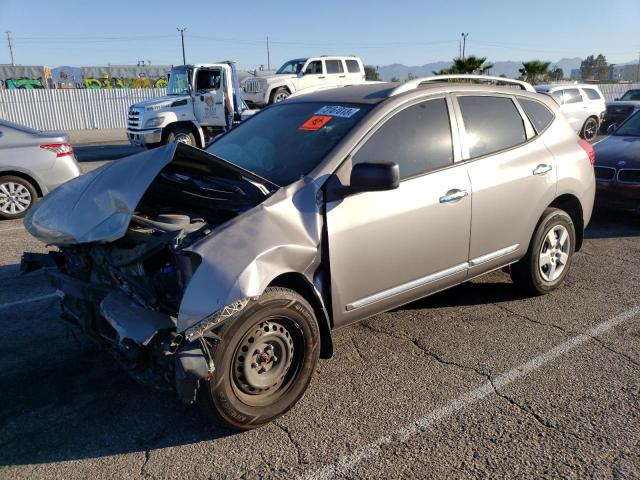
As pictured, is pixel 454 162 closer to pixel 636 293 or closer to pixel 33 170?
pixel 636 293

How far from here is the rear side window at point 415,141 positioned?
365 cm

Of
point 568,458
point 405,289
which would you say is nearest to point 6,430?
point 405,289

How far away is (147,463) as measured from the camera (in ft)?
9.28

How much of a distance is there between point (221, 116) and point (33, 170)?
8568 mm

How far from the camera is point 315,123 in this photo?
394cm

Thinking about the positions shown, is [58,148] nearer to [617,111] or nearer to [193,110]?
[193,110]

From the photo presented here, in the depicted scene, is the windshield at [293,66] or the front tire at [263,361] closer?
the front tire at [263,361]

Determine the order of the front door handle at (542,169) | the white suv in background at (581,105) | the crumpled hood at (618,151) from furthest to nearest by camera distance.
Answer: the white suv in background at (581,105) < the crumpled hood at (618,151) < the front door handle at (542,169)

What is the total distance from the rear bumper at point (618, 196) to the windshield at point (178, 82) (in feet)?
42.4

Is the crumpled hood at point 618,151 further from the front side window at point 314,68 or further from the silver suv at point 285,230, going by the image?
the front side window at point 314,68

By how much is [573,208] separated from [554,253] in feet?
1.73

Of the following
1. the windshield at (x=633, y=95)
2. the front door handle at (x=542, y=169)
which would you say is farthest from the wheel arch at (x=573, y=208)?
the windshield at (x=633, y=95)

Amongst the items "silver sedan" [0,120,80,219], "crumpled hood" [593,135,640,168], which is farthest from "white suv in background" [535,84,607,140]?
"silver sedan" [0,120,80,219]

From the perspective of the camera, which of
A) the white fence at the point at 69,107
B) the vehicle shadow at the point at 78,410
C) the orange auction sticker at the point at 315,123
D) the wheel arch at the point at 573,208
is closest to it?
the vehicle shadow at the point at 78,410
